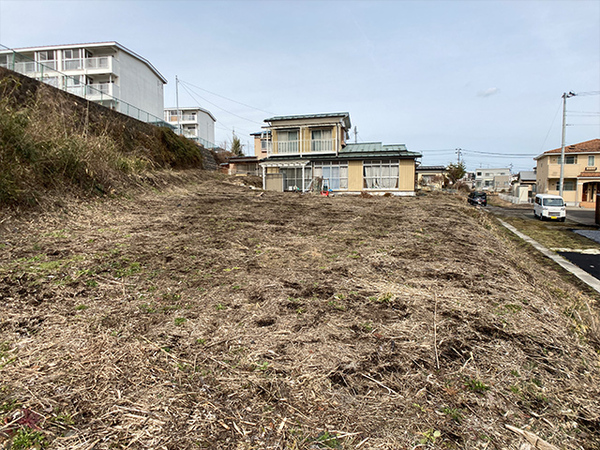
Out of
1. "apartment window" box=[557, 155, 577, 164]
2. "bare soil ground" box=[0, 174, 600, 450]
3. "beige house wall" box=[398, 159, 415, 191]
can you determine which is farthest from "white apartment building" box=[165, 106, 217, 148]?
"bare soil ground" box=[0, 174, 600, 450]

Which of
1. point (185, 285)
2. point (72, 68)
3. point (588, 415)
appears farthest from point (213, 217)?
point (72, 68)

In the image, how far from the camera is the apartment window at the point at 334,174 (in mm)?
23422

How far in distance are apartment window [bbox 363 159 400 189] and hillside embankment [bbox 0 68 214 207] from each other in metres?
14.8

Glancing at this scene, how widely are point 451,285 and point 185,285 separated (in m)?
3.22

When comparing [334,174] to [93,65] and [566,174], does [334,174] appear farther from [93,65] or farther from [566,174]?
[566,174]

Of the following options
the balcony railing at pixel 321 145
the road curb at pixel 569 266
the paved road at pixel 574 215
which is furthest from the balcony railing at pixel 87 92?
the paved road at pixel 574 215

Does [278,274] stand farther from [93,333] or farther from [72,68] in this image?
[72,68]

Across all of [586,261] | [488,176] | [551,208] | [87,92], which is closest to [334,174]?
[551,208]

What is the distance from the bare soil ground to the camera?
1897 mm

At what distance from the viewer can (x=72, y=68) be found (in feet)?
93.0

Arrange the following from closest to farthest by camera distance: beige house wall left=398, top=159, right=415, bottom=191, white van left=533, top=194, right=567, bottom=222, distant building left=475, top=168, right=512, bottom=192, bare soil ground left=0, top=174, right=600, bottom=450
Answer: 1. bare soil ground left=0, top=174, right=600, bottom=450
2. white van left=533, top=194, right=567, bottom=222
3. beige house wall left=398, top=159, right=415, bottom=191
4. distant building left=475, top=168, right=512, bottom=192

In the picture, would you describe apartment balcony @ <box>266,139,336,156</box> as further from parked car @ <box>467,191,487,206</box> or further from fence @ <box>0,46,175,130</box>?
parked car @ <box>467,191,487,206</box>

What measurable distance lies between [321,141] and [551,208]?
15.8m

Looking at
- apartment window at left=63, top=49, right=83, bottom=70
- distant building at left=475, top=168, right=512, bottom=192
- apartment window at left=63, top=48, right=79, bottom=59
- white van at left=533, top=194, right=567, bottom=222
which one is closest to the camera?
white van at left=533, top=194, right=567, bottom=222
